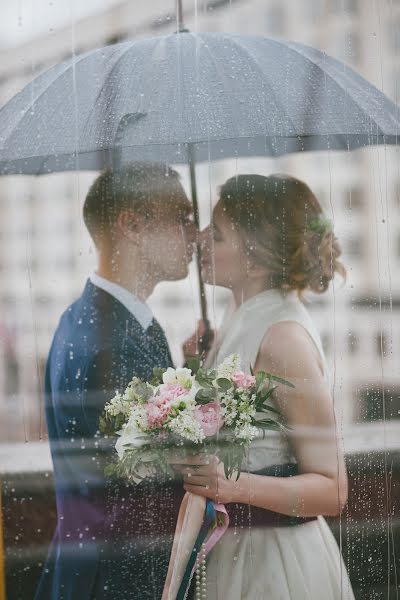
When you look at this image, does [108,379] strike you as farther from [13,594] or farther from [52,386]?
[13,594]

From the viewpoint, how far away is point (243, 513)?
2494mm

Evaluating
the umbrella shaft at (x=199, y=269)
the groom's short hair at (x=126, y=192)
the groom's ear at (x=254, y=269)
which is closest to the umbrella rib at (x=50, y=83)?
the groom's short hair at (x=126, y=192)

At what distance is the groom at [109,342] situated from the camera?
2400mm

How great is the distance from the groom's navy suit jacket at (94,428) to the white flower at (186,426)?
143mm

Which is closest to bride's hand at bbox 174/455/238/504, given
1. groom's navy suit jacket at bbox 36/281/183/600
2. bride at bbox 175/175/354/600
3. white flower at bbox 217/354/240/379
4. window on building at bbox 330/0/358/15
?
bride at bbox 175/175/354/600

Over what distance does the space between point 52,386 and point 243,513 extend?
0.59 m

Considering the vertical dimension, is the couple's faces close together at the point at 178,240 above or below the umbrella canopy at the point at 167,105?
below

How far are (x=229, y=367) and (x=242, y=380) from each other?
5 cm

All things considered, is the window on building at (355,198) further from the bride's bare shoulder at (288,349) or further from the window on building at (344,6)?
the window on building at (344,6)

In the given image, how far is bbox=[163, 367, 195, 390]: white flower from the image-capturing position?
2.38 meters

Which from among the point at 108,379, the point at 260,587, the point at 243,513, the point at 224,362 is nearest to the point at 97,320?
the point at 108,379

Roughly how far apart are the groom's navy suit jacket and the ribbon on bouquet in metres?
0.03

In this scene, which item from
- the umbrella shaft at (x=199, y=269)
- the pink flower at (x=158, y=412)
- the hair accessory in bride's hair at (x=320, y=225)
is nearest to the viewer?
the pink flower at (x=158, y=412)

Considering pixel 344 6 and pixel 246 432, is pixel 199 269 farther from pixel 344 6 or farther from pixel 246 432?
pixel 344 6
